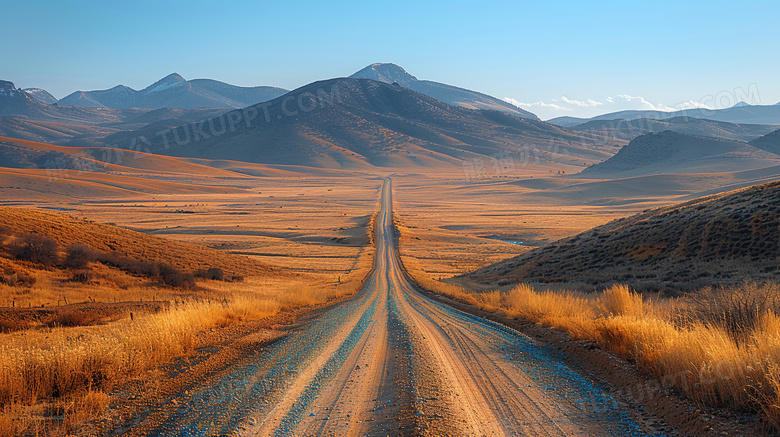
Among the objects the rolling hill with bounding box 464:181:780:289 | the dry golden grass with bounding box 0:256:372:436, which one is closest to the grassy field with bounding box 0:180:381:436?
the dry golden grass with bounding box 0:256:372:436

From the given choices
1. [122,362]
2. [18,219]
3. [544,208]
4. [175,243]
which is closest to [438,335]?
[122,362]

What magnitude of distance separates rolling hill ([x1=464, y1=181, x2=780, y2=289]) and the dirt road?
1158cm

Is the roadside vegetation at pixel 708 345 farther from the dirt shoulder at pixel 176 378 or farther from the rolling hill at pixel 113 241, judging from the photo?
the rolling hill at pixel 113 241

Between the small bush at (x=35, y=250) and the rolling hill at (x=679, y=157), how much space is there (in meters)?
150

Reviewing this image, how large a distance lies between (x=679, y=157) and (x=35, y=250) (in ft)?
578

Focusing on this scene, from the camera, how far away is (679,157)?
154750 millimetres

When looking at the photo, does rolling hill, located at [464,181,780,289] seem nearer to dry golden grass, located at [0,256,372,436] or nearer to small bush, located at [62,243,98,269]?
dry golden grass, located at [0,256,372,436]

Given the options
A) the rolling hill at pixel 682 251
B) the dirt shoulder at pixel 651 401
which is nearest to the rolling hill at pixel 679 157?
the rolling hill at pixel 682 251

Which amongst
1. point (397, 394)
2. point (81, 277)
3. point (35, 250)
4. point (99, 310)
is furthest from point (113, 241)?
point (397, 394)

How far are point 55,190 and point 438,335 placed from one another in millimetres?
111074

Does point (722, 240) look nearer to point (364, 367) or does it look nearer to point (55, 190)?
point (364, 367)

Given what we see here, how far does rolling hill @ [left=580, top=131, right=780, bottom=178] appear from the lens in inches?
5438

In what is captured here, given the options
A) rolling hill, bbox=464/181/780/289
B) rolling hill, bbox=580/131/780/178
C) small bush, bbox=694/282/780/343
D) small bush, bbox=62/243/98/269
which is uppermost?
rolling hill, bbox=580/131/780/178

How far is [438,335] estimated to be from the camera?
11312mm
